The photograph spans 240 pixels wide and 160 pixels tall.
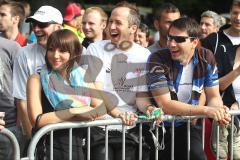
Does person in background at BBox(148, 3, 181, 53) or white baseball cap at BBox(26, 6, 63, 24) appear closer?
white baseball cap at BBox(26, 6, 63, 24)

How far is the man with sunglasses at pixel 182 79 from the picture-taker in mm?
5762

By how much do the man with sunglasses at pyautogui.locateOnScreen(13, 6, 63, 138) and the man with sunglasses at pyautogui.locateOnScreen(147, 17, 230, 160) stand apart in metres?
1.07

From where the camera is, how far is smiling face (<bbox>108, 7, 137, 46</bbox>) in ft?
20.6

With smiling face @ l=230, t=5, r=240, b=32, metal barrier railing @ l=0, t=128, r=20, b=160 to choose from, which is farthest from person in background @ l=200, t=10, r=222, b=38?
metal barrier railing @ l=0, t=128, r=20, b=160

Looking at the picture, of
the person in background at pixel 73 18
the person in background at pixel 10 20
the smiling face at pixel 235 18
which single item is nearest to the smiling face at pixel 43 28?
the person in background at pixel 10 20

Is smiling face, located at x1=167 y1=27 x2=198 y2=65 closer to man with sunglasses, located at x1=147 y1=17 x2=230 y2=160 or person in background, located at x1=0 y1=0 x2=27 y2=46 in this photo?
man with sunglasses, located at x1=147 y1=17 x2=230 y2=160

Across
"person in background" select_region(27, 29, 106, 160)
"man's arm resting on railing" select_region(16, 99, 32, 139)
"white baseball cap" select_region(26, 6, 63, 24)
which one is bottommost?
"man's arm resting on railing" select_region(16, 99, 32, 139)

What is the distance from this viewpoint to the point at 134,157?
5730 mm

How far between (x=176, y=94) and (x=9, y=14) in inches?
103

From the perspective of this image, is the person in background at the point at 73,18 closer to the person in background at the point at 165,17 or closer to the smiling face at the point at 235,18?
the person in background at the point at 165,17

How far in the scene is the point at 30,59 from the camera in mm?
6105

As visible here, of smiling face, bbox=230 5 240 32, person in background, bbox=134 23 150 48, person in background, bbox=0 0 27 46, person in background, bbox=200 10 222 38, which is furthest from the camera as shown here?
person in background, bbox=200 10 222 38

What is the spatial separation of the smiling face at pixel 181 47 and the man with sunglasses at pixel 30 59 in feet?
4.00

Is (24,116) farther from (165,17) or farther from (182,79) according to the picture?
(165,17)
